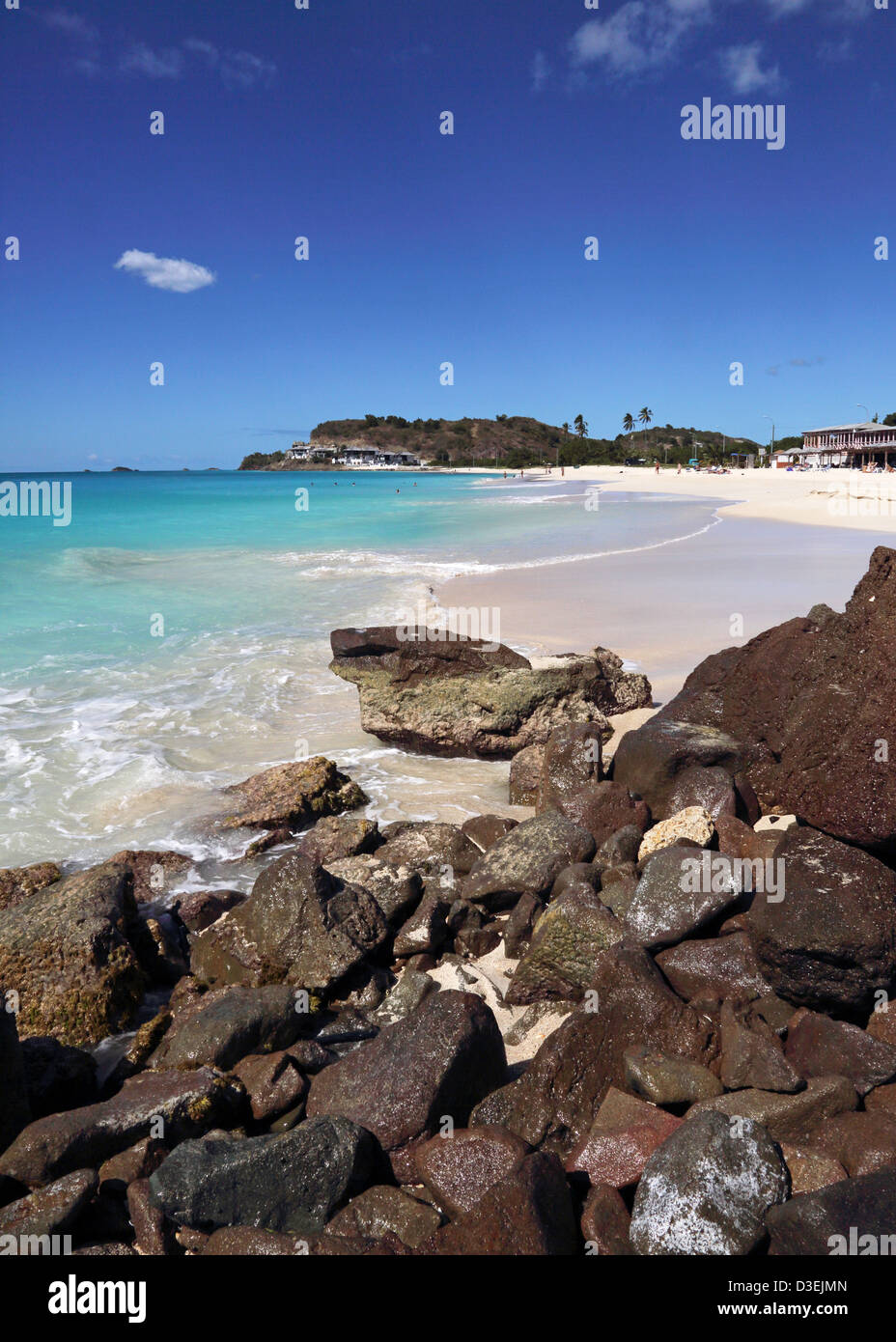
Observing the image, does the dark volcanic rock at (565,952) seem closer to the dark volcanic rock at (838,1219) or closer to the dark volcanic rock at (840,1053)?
the dark volcanic rock at (840,1053)

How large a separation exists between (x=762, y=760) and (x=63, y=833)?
606cm

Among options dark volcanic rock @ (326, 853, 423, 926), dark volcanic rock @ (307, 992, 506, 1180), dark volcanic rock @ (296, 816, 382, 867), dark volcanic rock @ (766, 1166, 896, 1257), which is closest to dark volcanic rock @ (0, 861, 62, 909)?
dark volcanic rock @ (296, 816, 382, 867)

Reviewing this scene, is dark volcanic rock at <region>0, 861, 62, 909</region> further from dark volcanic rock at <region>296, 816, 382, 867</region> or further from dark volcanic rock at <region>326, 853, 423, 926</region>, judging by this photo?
dark volcanic rock at <region>326, 853, 423, 926</region>

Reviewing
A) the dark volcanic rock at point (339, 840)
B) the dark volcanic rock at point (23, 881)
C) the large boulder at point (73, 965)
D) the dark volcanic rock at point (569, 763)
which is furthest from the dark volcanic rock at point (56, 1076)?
the dark volcanic rock at point (569, 763)

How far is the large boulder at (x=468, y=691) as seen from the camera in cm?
865

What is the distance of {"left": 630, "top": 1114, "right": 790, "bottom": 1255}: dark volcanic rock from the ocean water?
4.36m

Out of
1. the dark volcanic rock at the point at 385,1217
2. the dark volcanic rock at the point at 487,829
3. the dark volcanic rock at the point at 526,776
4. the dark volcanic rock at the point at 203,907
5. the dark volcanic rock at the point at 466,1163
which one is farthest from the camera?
the dark volcanic rock at the point at 526,776

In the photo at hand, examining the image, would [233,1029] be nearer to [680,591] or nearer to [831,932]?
[831,932]

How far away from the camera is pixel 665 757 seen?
6051 millimetres

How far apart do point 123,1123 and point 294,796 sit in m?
4.00

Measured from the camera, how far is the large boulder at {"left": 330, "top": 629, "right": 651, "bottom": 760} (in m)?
8.65

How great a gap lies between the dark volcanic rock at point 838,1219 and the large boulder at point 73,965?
3564 millimetres
